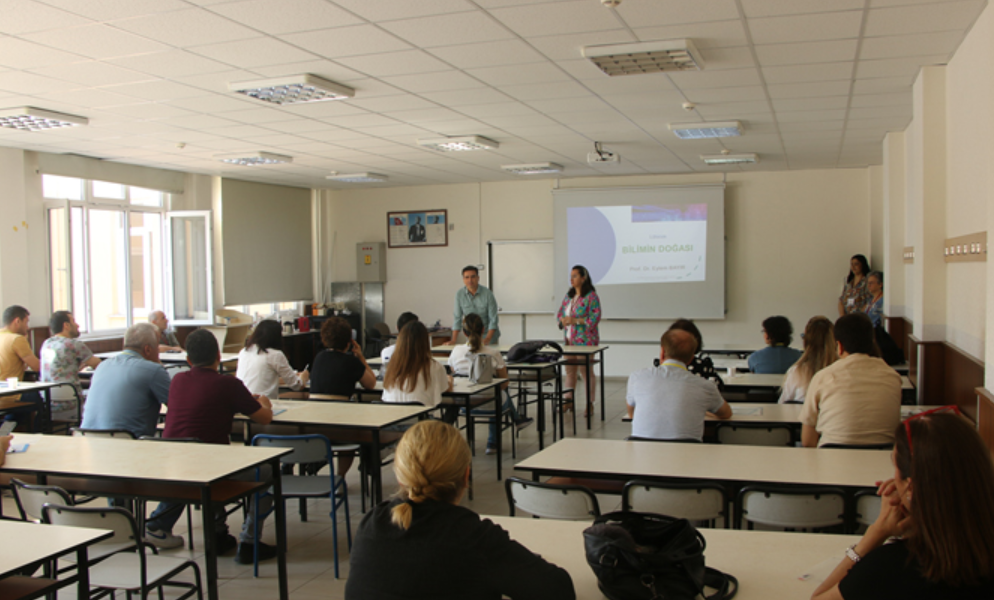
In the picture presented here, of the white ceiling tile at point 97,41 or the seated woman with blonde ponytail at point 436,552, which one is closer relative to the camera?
the seated woman with blonde ponytail at point 436,552

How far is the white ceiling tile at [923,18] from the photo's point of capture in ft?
12.2

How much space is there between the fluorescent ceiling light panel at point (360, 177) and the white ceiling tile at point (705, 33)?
6.23 metres

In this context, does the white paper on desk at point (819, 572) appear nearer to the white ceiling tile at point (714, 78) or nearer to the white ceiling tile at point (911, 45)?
the white ceiling tile at point (911, 45)

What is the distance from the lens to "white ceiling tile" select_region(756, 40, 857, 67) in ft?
14.3

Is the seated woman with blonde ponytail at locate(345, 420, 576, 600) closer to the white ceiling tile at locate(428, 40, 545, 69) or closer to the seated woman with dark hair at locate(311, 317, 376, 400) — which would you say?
the white ceiling tile at locate(428, 40, 545, 69)

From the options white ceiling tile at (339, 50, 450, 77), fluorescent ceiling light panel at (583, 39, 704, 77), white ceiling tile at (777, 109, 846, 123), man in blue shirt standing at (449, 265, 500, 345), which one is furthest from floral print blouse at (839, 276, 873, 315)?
white ceiling tile at (339, 50, 450, 77)

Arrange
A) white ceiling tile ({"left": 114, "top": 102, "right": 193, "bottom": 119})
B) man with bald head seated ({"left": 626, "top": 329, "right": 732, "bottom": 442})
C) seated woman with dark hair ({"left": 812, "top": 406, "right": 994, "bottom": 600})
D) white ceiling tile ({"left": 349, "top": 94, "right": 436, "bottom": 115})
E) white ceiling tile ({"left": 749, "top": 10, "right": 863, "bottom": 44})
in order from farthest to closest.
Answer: white ceiling tile ({"left": 114, "top": 102, "right": 193, "bottom": 119}), white ceiling tile ({"left": 349, "top": 94, "right": 436, "bottom": 115}), white ceiling tile ({"left": 749, "top": 10, "right": 863, "bottom": 44}), man with bald head seated ({"left": 626, "top": 329, "right": 732, "bottom": 442}), seated woman with dark hair ({"left": 812, "top": 406, "right": 994, "bottom": 600})

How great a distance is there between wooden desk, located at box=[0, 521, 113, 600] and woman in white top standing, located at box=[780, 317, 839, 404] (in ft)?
12.2

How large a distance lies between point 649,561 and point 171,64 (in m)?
4.22

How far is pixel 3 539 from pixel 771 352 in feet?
15.8

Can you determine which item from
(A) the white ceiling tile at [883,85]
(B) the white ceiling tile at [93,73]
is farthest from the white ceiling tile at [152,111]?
(A) the white ceiling tile at [883,85]

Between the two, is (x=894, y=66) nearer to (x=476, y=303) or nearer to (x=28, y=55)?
(x=476, y=303)

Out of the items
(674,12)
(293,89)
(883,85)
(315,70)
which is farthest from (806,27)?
(293,89)

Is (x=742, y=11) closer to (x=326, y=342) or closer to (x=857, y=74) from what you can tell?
(x=857, y=74)
